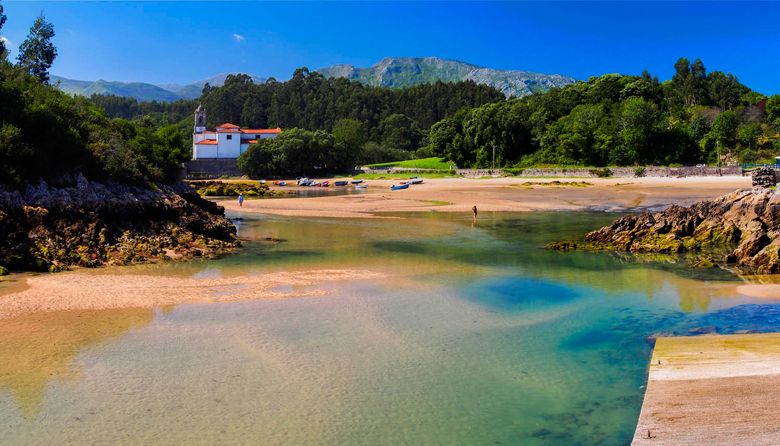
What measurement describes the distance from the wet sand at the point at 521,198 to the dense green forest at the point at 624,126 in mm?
14759

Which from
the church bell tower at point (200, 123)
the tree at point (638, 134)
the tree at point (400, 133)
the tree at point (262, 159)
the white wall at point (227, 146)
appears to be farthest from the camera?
the tree at point (400, 133)

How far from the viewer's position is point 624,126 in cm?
9031

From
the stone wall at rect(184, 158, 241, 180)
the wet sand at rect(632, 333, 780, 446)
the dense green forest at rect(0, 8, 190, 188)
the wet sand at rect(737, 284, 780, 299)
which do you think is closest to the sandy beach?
the wet sand at rect(737, 284, 780, 299)

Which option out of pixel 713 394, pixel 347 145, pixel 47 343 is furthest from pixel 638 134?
pixel 47 343

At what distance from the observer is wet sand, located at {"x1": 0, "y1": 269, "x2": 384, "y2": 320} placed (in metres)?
17.4

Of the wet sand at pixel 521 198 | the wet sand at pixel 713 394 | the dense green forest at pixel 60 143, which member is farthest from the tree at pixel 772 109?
the wet sand at pixel 713 394

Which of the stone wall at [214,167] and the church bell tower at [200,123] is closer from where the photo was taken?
the stone wall at [214,167]

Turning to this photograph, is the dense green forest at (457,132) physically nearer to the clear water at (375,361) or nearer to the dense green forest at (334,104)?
the dense green forest at (334,104)

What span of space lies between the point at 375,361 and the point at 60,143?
73.7 feet

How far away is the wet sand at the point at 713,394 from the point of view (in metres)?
8.30

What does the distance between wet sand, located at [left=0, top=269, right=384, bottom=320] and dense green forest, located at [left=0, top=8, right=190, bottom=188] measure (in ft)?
22.1

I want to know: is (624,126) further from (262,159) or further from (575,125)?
(262,159)

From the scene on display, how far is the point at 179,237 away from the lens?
1163 inches

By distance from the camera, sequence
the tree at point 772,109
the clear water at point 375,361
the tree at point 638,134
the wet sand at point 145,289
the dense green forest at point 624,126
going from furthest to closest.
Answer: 1. the tree at point 772,109
2. the dense green forest at point 624,126
3. the tree at point 638,134
4. the wet sand at point 145,289
5. the clear water at point 375,361
